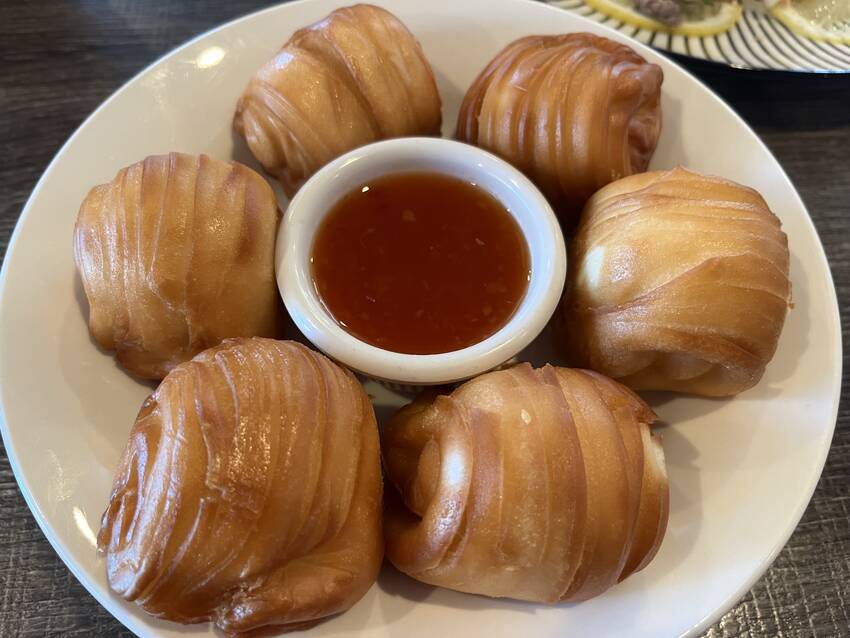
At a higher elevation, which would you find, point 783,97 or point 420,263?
point 783,97

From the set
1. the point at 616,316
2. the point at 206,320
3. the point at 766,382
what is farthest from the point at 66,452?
the point at 766,382

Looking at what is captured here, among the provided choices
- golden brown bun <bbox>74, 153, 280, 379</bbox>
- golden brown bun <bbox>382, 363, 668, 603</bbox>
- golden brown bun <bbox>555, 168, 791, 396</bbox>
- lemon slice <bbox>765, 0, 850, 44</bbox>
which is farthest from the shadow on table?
golden brown bun <bbox>74, 153, 280, 379</bbox>

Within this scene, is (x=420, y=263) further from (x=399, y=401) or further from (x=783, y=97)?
(x=783, y=97)

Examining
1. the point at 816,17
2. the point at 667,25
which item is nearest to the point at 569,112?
the point at 667,25

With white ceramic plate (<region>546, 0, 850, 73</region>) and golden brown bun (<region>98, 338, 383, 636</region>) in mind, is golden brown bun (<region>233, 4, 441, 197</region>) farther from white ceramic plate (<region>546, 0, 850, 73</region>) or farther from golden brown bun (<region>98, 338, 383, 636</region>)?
white ceramic plate (<region>546, 0, 850, 73</region>)

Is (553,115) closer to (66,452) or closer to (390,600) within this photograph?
(390,600)
